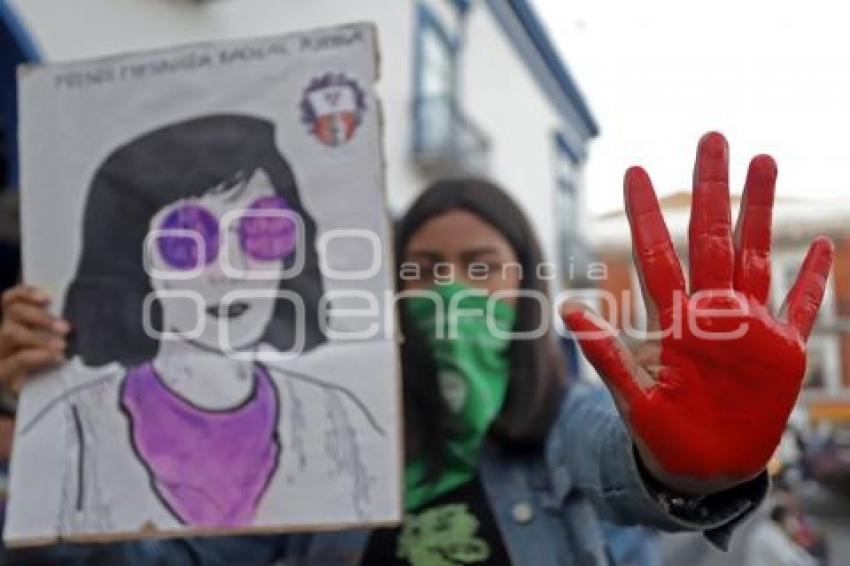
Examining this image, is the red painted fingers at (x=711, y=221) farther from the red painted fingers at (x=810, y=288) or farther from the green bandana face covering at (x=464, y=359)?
the green bandana face covering at (x=464, y=359)

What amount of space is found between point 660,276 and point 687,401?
0.09 meters

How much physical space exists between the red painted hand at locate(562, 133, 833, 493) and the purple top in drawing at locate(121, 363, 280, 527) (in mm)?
Answer: 402

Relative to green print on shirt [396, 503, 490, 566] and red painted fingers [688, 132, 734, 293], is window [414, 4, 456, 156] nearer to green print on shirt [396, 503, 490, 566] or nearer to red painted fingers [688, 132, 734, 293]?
green print on shirt [396, 503, 490, 566]

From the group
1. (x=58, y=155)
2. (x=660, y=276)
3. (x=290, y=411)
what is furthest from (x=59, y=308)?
(x=660, y=276)

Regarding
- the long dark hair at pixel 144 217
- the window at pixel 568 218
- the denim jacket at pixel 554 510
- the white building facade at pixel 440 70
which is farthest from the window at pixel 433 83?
the denim jacket at pixel 554 510

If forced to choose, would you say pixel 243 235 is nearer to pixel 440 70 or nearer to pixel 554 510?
pixel 554 510

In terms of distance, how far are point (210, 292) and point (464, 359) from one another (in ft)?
0.98

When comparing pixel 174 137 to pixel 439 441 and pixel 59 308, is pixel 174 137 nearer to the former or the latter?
pixel 59 308

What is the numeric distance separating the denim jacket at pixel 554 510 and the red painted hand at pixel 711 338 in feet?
0.34

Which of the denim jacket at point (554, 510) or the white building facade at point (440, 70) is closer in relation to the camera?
the denim jacket at point (554, 510)

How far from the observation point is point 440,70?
121 inches

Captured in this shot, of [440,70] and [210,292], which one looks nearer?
[210,292]

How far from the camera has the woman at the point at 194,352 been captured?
0.95 m

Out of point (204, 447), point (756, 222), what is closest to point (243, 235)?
point (204, 447)
